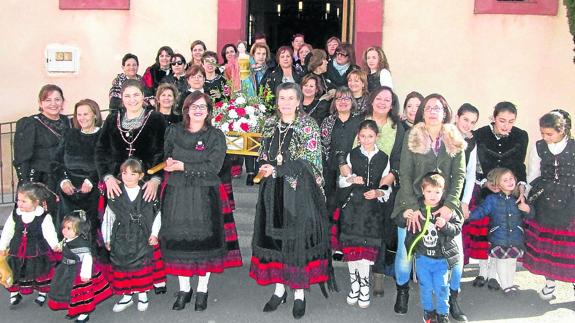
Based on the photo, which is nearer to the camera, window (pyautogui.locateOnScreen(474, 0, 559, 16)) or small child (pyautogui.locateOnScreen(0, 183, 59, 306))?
small child (pyautogui.locateOnScreen(0, 183, 59, 306))

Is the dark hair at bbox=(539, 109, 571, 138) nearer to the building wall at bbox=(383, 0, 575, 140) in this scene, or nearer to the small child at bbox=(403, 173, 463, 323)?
the small child at bbox=(403, 173, 463, 323)

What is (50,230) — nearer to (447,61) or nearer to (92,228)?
(92,228)

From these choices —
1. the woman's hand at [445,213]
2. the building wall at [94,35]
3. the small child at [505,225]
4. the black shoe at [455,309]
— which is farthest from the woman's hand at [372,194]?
the building wall at [94,35]

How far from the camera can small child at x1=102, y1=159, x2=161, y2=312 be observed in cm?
468

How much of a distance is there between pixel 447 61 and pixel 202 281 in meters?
5.14

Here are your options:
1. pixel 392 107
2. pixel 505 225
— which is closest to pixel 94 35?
pixel 392 107

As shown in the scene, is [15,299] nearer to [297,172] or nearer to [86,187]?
[86,187]

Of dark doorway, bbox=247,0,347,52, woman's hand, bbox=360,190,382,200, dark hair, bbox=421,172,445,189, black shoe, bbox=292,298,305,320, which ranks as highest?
dark doorway, bbox=247,0,347,52

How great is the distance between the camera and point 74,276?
4.50 metres

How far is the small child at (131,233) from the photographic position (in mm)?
4676

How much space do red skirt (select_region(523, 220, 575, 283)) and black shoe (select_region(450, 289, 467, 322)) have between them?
960 mm

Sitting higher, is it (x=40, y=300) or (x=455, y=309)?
(x=455, y=309)

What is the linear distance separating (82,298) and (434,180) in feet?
9.51

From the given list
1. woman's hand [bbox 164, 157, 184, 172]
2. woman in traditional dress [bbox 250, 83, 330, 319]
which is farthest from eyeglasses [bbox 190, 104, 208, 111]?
woman in traditional dress [bbox 250, 83, 330, 319]
